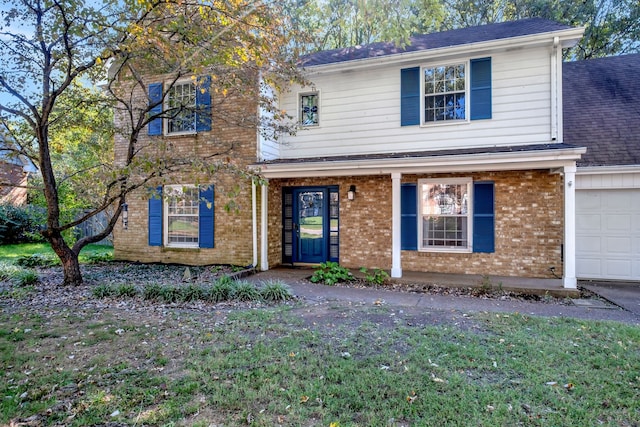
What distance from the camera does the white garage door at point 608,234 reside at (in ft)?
25.6

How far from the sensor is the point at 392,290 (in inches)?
287

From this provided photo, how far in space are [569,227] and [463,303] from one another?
97.3 inches

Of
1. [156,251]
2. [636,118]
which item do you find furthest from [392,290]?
[636,118]

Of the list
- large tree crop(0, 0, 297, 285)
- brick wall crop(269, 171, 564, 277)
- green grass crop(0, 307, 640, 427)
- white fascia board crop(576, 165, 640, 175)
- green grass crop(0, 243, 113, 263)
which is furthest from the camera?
green grass crop(0, 243, 113, 263)

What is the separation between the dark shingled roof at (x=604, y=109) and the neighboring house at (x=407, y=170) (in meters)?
0.55

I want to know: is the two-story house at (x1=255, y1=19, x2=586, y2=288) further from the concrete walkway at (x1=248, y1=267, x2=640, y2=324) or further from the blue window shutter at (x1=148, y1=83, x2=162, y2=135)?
the blue window shutter at (x1=148, y1=83, x2=162, y2=135)

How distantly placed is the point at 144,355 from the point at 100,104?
647 cm

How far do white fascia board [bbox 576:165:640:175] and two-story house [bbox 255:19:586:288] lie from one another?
1.92 feet

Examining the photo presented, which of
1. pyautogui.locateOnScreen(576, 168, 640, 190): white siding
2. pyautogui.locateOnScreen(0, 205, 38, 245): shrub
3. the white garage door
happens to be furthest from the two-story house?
pyautogui.locateOnScreen(0, 205, 38, 245): shrub

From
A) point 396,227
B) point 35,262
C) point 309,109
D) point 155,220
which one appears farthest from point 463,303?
point 35,262

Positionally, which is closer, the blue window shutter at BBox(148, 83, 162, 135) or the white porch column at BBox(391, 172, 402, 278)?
the white porch column at BBox(391, 172, 402, 278)

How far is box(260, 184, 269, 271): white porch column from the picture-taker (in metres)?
8.92

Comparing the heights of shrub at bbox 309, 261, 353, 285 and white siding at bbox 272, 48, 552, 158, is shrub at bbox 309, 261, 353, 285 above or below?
below

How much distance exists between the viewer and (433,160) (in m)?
7.29
